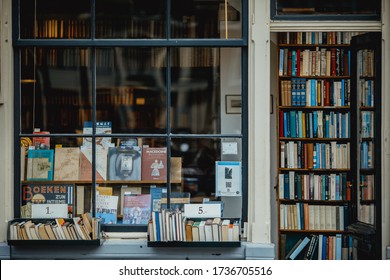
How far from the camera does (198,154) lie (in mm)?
7227

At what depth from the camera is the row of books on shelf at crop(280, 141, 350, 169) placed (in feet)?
28.8

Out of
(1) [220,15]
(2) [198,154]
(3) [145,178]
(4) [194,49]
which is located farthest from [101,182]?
(1) [220,15]

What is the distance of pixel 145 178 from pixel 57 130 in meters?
1.05

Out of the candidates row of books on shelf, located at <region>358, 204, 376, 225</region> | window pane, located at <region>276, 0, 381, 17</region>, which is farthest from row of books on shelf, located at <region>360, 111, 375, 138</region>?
window pane, located at <region>276, 0, 381, 17</region>

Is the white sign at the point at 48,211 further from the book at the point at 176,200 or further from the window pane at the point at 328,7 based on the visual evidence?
the window pane at the point at 328,7

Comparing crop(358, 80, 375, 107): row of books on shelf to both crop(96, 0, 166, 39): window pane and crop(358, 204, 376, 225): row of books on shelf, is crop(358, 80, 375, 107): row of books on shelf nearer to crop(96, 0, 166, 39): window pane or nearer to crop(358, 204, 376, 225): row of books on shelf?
crop(358, 204, 376, 225): row of books on shelf

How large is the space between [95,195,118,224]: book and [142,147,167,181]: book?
40cm

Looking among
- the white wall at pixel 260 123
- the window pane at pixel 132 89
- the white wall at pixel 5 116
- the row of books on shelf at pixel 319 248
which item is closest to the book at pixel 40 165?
the white wall at pixel 5 116

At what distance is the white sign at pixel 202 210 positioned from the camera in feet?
22.8

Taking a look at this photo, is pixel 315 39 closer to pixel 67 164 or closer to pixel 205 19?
pixel 205 19

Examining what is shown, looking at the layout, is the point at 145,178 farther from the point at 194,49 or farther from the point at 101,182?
the point at 194,49

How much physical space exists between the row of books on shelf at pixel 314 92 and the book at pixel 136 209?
8.35ft

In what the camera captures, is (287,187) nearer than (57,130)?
No

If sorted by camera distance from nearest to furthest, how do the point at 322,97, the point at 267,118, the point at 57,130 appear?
the point at 267,118 < the point at 57,130 < the point at 322,97
